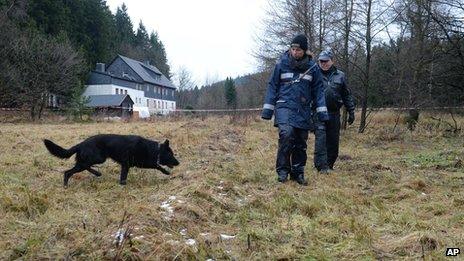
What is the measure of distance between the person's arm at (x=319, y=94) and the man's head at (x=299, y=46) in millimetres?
316

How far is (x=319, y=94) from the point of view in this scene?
6059 mm

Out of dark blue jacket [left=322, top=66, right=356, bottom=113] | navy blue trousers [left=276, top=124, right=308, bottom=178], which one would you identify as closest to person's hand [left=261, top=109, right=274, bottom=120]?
navy blue trousers [left=276, top=124, right=308, bottom=178]

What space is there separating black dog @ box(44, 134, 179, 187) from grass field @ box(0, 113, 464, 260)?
227mm

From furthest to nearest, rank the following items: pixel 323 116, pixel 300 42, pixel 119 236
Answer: pixel 323 116 < pixel 300 42 < pixel 119 236

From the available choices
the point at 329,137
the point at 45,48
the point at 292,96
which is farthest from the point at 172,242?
the point at 45,48

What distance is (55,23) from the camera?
4806 cm

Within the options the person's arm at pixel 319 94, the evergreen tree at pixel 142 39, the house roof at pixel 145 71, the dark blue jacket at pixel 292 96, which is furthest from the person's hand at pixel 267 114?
the evergreen tree at pixel 142 39

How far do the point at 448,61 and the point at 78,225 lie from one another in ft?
36.9

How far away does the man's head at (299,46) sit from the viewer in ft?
18.8

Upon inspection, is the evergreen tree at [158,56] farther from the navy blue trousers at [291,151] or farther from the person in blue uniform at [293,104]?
the navy blue trousers at [291,151]

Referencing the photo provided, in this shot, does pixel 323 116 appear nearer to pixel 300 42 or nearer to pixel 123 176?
pixel 300 42

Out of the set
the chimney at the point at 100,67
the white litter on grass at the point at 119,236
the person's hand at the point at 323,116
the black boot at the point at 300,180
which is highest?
the chimney at the point at 100,67

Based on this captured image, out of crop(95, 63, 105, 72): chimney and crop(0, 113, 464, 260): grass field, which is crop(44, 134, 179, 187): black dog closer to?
crop(0, 113, 464, 260): grass field

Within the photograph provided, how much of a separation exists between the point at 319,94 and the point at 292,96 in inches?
18.8
